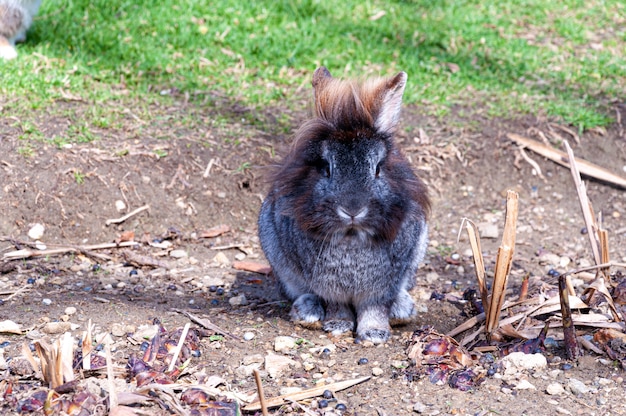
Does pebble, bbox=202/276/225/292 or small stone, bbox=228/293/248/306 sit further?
pebble, bbox=202/276/225/292

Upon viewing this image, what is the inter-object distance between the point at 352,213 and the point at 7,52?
4527 millimetres

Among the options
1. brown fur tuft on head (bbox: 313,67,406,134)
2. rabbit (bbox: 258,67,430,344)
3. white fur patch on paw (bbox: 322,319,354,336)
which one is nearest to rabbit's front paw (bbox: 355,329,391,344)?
rabbit (bbox: 258,67,430,344)

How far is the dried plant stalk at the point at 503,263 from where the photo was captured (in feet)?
12.4

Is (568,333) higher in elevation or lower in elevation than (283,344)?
higher

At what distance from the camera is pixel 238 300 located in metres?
4.81

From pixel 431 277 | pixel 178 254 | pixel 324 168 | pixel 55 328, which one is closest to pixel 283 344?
pixel 324 168

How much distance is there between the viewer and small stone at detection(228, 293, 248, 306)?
4776 millimetres

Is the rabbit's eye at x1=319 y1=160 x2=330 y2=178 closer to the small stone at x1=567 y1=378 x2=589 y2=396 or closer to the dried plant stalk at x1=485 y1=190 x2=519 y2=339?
the dried plant stalk at x1=485 y1=190 x2=519 y2=339

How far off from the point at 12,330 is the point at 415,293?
2.35 meters

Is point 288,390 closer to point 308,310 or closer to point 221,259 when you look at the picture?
point 308,310

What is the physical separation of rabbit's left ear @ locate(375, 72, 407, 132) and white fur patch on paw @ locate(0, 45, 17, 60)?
429 cm

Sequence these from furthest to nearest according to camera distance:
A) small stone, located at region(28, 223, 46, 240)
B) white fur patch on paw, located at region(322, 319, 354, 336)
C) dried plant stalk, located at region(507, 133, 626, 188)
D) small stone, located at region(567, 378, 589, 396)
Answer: dried plant stalk, located at region(507, 133, 626, 188) → small stone, located at region(28, 223, 46, 240) → white fur patch on paw, located at region(322, 319, 354, 336) → small stone, located at region(567, 378, 589, 396)

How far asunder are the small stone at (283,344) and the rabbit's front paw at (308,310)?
25 centimetres

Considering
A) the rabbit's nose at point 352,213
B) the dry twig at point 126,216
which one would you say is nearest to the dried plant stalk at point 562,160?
the dry twig at point 126,216
